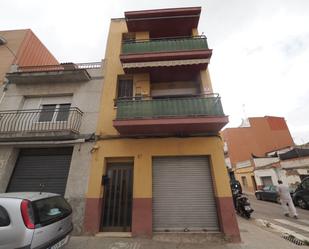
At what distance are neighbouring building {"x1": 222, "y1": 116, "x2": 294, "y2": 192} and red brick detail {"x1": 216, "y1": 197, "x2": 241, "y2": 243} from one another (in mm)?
23895

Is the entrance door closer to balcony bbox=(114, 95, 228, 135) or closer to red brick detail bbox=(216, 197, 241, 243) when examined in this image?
balcony bbox=(114, 95, 228, 135)

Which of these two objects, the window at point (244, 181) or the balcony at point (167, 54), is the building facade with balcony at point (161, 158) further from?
the window at point (244, 181)

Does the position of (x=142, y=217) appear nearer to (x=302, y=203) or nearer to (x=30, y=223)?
(x=30, y=223)

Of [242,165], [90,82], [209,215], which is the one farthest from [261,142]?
[90,82]

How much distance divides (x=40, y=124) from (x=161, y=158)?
5836mm

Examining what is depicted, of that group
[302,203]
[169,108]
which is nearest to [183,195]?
[169,108]

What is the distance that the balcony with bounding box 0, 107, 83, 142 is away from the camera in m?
6.95

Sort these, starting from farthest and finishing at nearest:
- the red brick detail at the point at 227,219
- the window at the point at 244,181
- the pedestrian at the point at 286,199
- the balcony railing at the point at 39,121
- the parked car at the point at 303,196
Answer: the window at the point at 244,181 < the parked car at the point at 303,196 < the pedestrian at the point at 286,199 < the balcony railing at the point at 39,121 < the red brick detail at the point at 227,219

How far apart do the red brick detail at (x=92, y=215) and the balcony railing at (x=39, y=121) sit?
2981 mm

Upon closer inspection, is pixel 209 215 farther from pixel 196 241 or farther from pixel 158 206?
pixel 158 206

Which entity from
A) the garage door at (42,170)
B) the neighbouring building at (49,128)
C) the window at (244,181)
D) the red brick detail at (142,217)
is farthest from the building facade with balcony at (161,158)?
the window at (244,181)

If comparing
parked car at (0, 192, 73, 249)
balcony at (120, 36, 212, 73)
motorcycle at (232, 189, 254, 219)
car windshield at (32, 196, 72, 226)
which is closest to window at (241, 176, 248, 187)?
motorcycle at (232, 189, 254, 219)

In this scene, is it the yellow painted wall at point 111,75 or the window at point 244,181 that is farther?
the window at point 244,181

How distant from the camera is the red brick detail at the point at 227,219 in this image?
5.43 m
